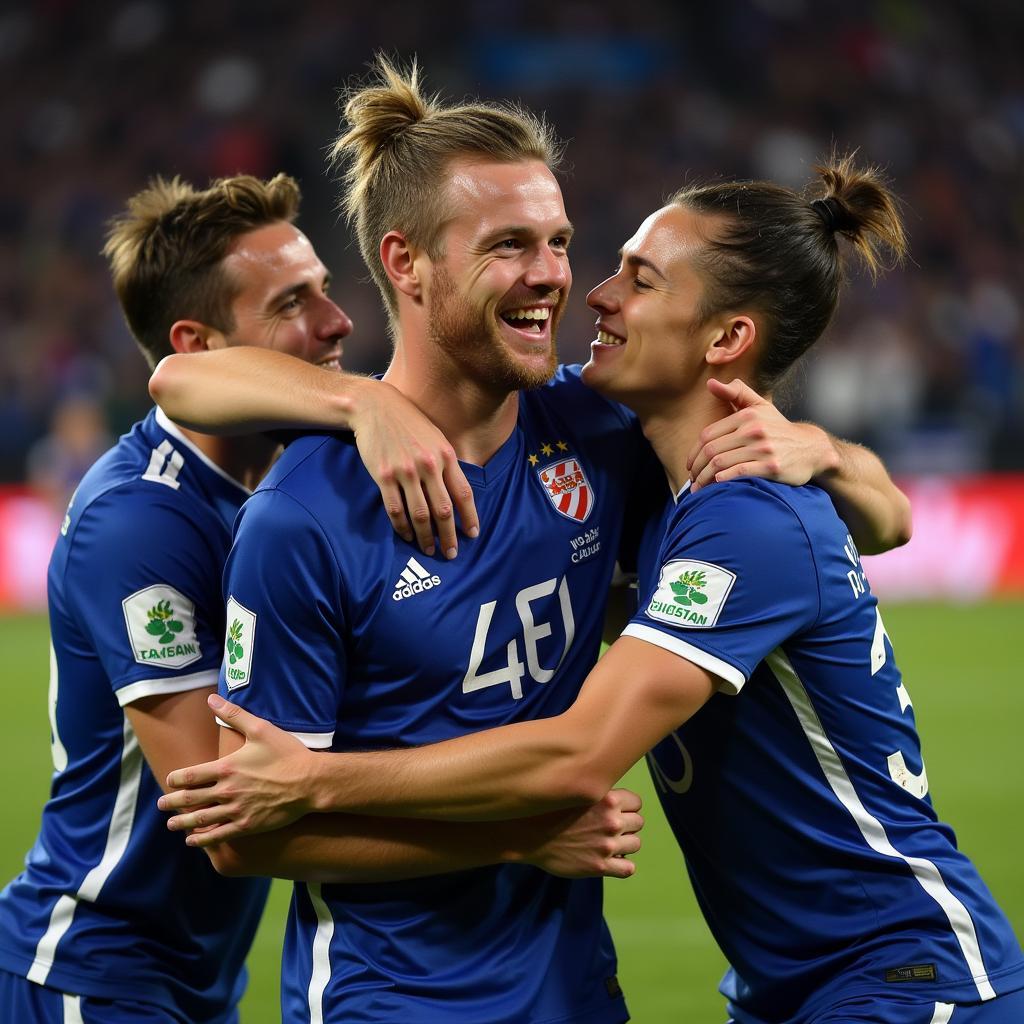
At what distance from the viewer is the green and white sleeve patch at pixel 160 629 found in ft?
10.7

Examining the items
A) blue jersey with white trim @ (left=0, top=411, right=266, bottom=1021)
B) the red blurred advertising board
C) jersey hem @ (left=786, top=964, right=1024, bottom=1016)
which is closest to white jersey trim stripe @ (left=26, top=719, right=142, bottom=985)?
blue jersey with white trim @ (left=0, top=411, right=266, bottom=1021)

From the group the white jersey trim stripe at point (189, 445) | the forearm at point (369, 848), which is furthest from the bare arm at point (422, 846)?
the white jersey trim stripe at point (189, 445)

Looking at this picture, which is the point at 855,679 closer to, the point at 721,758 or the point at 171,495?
the point at 721,758

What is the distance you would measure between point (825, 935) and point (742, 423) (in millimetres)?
1093

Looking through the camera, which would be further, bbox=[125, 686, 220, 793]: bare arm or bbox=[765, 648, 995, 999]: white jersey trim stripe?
bbox=[125, 686, 220, 793]: bare arm

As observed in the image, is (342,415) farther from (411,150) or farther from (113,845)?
(113,845)

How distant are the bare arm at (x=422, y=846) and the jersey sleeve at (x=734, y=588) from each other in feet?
1.28

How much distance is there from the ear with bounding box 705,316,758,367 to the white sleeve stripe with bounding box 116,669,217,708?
1390mm

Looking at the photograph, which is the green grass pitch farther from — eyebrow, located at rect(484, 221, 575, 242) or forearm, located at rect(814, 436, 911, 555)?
eyebrow, located at rect(484, 221, 575, 242)

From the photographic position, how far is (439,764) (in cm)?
285

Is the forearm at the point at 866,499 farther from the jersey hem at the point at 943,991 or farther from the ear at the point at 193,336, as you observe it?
the ear at the point at 193,336

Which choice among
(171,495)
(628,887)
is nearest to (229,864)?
(171,495)

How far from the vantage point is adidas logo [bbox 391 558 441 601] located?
3.01m

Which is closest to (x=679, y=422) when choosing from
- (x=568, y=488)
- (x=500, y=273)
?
(x=568, y=488)
